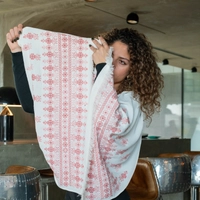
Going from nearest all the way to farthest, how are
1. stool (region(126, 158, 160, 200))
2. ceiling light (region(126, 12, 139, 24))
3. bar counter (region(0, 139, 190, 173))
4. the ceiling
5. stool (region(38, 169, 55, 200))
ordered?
stool (region(126, 158, 160, 200)) → bar counter (region(0, 139, 190, 173)) → stool (region(38, 169, 55, 200)) → the ceiling → ceiling light (region(126, 12, 139, 24))

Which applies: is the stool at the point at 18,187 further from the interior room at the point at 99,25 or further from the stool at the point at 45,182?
the stool at the point at 45,182

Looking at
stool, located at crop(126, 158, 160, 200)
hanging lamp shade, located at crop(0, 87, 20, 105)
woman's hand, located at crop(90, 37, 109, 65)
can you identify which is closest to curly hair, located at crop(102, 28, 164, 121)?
woman's hand, located at crop(90, 37, 109, 65)

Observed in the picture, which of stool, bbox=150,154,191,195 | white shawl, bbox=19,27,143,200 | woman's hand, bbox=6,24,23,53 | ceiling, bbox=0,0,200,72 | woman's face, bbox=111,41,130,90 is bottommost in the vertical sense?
stool, bbox=150,154,191,195

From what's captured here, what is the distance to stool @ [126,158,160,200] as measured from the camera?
2.35 meters

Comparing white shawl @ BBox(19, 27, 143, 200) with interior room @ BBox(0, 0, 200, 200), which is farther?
interior room @ BBox(0, 0, 200, 200)

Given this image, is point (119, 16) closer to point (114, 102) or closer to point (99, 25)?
point (99, 25)

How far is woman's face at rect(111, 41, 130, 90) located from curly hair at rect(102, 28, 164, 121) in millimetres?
15

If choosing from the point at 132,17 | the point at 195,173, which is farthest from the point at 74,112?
the point at 132,17

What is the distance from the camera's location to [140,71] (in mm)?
1538

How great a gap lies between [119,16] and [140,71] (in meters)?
4.00

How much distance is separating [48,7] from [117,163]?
3.90 meters

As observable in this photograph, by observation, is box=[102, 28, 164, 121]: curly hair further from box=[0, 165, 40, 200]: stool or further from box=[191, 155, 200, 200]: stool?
box=[191, 155, 200, 200]: stool

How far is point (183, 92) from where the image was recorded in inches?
379

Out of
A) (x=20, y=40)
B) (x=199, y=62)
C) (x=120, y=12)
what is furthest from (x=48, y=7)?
(x=199, y=62)
